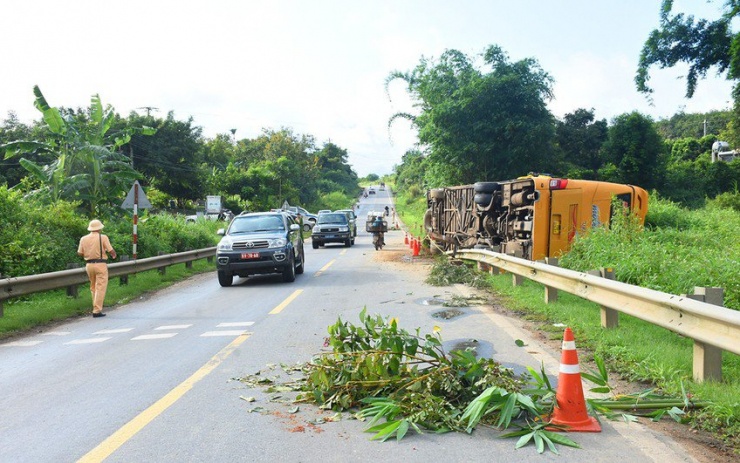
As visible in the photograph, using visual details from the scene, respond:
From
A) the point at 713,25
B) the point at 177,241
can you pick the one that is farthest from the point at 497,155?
the point at 177,241

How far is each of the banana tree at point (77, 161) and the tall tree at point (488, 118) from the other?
15.6 meters

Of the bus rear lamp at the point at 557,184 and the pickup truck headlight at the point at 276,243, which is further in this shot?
the pickup truck headlight at the point at 276,243

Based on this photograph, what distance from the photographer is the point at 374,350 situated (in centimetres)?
567

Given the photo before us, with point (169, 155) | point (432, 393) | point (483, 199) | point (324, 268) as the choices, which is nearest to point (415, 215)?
point (169, 155)

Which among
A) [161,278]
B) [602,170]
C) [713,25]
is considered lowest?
[161,278]

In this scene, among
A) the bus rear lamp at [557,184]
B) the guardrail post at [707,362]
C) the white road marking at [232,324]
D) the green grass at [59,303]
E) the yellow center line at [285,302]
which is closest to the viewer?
the guardrail post at [707,362]

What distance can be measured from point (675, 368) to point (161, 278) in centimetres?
1452

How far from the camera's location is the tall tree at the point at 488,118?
Answer: 97.5 feet

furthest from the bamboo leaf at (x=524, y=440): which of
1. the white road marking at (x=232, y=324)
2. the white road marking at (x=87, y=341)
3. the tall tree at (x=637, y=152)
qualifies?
the tall tree at (x=637, y=152)

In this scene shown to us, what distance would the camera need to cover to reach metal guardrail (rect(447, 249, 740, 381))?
15.8 ft

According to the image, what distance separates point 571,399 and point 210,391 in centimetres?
332

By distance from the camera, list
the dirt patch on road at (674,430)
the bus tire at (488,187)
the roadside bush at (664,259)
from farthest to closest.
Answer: the bus tire at (488,187)
the roadside bush at (664,259)
the dirt patch on road at (674,430)

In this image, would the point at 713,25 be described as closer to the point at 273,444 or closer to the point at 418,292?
the point at 418,292

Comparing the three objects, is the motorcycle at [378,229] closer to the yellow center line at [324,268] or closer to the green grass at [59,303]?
the yellow center line at [324,268]
